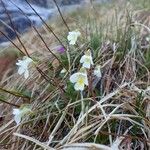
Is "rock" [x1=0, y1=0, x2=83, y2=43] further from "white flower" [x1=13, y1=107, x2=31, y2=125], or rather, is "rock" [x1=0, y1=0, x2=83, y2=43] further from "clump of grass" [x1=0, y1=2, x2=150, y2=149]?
"white flower" [x1=13, y1=107, x2=31, y2=125]

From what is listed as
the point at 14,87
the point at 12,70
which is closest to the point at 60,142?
the point at 14,87

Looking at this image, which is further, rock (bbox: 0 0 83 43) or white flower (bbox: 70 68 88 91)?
rock (bbox: 0 0 83 43)

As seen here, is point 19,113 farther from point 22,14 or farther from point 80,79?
point 22,14

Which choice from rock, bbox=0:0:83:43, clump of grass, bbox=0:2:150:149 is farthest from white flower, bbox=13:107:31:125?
rock, bbox=0:0:83:43

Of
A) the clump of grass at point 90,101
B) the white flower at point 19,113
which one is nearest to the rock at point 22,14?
the clump of grass at point 90,101

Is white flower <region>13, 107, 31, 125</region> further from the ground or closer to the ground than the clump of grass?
further from the ground

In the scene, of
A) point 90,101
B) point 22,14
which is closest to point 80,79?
point 90,101

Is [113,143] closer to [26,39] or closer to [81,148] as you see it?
[81,148]

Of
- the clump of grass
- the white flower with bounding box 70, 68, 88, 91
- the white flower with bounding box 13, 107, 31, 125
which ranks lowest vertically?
the clump of grass
